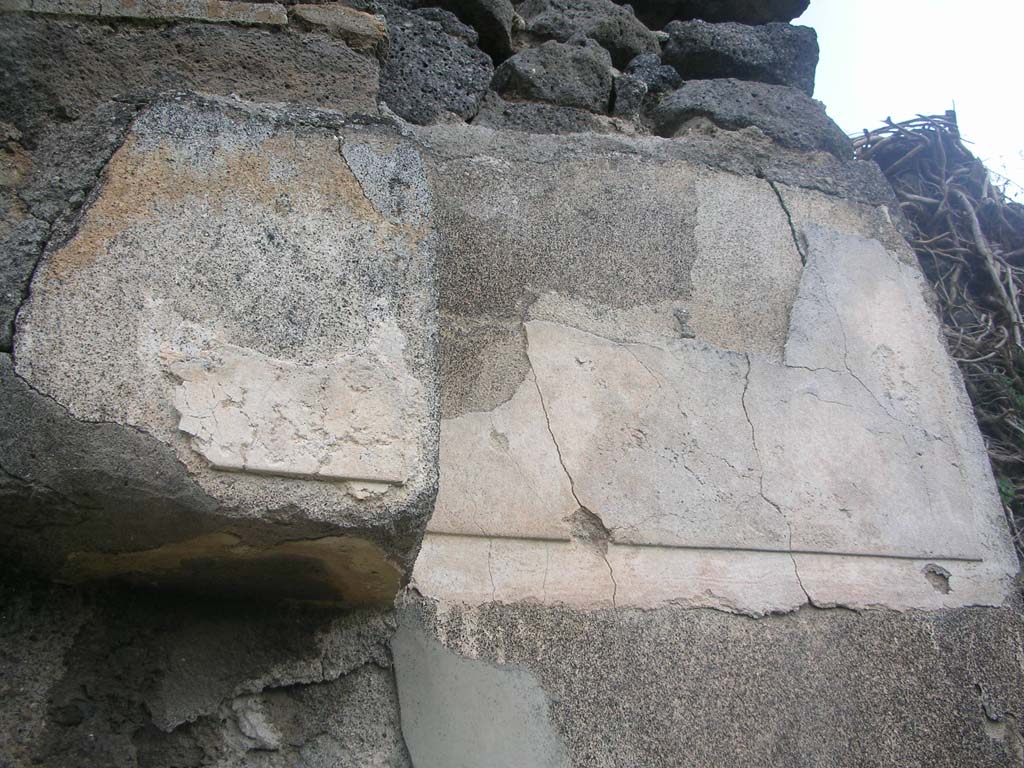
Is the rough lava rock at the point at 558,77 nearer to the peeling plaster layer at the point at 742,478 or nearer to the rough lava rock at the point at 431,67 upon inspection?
the rough lava rock at the point at 431,67

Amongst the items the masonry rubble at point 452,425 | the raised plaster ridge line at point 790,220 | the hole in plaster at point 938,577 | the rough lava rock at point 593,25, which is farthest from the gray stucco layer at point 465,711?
the rough lava rock at point 593,25

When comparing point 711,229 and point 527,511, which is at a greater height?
point 711,229

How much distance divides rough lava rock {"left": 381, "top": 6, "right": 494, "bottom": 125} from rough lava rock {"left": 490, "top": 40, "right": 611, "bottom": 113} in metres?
0.07

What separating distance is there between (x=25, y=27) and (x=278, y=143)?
1.97 feet

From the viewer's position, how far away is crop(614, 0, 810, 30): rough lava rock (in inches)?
121

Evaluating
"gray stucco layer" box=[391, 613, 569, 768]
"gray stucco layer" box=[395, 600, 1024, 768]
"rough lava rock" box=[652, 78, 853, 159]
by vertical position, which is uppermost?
"rough lava rock" box=[652, 78, 853, 159]

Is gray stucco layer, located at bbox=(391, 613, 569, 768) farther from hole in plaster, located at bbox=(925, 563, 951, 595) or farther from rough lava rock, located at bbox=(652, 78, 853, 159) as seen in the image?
rough lava rock, located at bbox=(652, 78, 853, 159)

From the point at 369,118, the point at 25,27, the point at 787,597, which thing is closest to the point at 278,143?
the point at 369,118

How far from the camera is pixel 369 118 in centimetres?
166

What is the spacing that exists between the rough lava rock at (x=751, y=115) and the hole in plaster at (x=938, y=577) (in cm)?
114

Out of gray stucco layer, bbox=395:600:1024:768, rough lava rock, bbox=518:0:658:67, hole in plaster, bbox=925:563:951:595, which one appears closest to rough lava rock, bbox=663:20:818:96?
rough lava rock, bbox=518:0:658:67

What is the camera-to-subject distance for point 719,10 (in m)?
3.10

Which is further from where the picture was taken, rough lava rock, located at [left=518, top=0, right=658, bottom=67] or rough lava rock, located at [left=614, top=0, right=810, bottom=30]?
rough lava rock, located at [left=614, top=0, right=810, bottom=30]

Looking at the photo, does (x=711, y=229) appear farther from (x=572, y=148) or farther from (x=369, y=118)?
(x=369, y=118)
